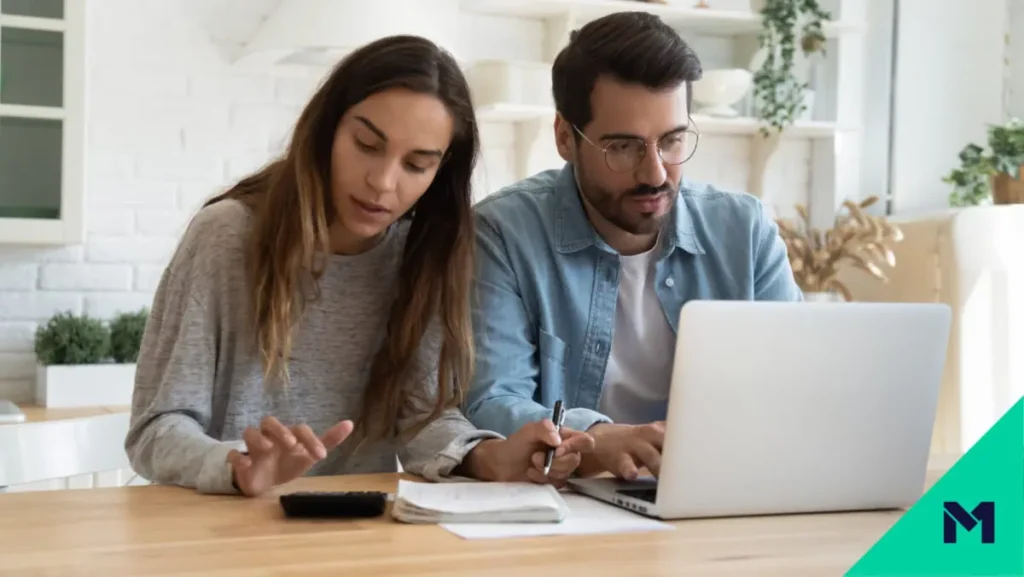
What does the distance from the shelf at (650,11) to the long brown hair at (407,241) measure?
167 cm

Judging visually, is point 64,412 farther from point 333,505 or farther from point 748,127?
point 748,127

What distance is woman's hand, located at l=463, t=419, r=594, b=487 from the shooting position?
1.35m

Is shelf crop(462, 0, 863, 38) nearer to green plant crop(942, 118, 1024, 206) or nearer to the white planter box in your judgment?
green plant crop(942, 118, 1024, 206)

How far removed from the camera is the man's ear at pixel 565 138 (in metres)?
1.86

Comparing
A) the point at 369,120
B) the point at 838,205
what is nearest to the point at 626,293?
the point at 369,120

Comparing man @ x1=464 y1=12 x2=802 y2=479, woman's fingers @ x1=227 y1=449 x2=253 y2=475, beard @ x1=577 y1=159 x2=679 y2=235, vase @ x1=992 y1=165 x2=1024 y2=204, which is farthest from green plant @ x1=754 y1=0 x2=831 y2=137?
woman's fingers @ x1=227 y1=449 x2=253 y2=475

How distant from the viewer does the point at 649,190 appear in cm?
172

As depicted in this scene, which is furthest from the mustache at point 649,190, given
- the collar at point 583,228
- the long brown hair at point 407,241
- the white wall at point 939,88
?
the white wall at point 939,88

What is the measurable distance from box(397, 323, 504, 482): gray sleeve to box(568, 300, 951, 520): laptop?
223 mm

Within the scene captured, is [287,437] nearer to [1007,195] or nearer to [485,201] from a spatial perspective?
[485,201]

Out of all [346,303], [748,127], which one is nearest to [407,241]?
[346,303]

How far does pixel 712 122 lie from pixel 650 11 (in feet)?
1.16

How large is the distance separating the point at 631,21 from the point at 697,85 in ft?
5.39

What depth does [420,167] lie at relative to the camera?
1.55 metres
